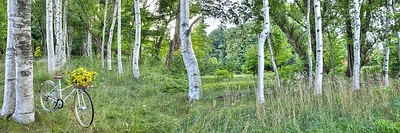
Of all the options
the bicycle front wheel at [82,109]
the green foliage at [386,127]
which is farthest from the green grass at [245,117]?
the bicycle front wheel at [82,109]

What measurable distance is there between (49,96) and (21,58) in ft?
3.62

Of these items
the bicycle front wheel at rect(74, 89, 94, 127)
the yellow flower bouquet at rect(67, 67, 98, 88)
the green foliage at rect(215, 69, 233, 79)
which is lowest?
the bicycle front wheel at rect(74, 89, 94, 127)

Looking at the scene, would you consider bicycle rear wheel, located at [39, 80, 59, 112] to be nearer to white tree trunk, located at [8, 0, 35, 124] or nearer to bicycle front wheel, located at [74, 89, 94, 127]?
bicycle front wheel, located at [74, 89, 94, 127]

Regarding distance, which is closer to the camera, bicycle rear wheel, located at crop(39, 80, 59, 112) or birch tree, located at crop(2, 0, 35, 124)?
birch tree, located at crop(2, 0, 35, 124)

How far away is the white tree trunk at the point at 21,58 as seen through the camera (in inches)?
155

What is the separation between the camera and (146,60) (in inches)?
627

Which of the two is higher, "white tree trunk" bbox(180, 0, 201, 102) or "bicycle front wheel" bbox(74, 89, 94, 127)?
"white tree trunk" bbox(180, 0, 201, 102)

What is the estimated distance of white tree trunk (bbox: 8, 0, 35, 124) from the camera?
393cm

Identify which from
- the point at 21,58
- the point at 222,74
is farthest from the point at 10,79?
the point at 222,74

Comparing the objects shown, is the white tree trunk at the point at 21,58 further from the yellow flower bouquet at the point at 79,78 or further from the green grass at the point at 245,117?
Result: the yellow flower bouquet at the point at 79,78

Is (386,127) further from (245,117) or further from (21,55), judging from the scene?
(21,55)

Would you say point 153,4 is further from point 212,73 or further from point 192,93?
point 192,93

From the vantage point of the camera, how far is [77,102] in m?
4.44

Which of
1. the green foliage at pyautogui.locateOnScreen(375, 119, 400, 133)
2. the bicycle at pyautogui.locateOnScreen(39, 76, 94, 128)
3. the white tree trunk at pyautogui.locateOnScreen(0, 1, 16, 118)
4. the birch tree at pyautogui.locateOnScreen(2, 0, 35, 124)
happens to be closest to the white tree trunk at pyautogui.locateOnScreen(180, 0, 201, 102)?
the bicycle at pyautogui.locateOnScreen(39, 76, 94, 128)
